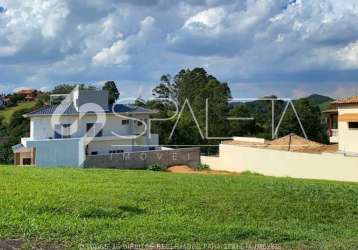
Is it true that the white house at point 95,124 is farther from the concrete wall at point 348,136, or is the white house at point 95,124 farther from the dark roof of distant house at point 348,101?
the concrete wall at point 348,136

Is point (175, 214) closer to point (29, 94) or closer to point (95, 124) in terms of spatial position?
point (95, 124)

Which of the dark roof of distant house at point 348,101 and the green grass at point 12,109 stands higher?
the green grass at point 12,109

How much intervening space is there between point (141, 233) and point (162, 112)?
1941 inches

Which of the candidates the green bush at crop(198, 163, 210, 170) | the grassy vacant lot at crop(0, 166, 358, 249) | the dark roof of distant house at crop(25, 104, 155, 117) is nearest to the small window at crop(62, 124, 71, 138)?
the dark roof of distant house at crop(25, 104, 155, 117)

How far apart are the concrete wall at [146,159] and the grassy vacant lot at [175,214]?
25.7 m

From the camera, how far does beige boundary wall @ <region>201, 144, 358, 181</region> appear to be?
28147mm

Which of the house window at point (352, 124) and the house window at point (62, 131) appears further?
the house window at point (62, 131)

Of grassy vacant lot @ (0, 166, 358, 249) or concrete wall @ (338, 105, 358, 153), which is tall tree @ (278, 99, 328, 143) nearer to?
concrete wall @ (338, 105, 358, 153)

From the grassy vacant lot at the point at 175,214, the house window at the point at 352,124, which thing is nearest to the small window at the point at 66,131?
the house window at the point at 352,124

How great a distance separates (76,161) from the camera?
3838cm

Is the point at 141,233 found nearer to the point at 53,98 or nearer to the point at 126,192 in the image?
the point at 126,192

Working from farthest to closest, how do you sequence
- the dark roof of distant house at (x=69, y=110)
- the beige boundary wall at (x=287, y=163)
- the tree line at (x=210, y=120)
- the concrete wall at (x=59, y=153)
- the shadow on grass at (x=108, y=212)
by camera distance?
the tree line at (x=210, y=120), the dark roof of distant house at (x=69, y=110), the concrete wall at (x=59, y=153), the beige boundary wall at (x=287, y=163), the shadow on grass at (x=108, y=212)

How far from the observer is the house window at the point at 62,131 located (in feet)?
156

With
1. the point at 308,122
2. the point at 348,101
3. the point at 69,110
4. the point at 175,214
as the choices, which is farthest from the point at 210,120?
the point at 175,214
